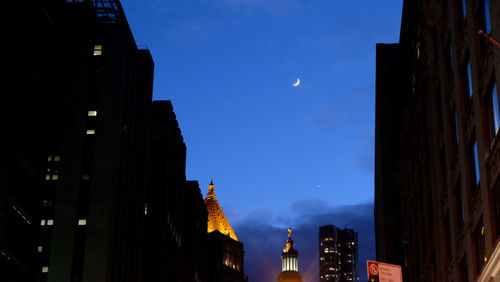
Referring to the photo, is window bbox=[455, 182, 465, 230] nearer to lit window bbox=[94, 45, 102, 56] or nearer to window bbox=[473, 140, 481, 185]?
window bbox=[473, 140, 481, 185]

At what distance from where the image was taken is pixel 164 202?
120 meters

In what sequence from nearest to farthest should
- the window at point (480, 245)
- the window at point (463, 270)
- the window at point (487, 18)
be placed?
the window at point (487, 18) < the window at point (480, 245) < the window at point (463, 270)

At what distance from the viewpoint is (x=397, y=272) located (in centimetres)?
2448

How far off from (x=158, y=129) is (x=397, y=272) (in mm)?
103985

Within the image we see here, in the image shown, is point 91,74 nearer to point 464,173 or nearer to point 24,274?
point 24,274

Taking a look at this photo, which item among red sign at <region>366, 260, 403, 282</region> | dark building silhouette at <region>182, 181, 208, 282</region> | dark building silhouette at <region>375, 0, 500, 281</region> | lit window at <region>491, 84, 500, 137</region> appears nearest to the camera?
red sign at <region>366, 260, 403, 282</region>

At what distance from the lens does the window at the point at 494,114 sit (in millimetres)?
25830

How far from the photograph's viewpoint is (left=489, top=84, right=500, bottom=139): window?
2583cm

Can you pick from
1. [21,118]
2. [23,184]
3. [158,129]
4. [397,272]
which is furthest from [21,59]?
[158,129]

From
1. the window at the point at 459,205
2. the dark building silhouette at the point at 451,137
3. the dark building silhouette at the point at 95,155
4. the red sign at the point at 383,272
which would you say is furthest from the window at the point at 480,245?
the dark building silhouette at the point at 95,155

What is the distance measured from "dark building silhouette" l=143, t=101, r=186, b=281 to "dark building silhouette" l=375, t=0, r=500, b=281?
55.6 metres

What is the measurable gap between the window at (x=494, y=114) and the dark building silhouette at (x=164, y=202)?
93.7m

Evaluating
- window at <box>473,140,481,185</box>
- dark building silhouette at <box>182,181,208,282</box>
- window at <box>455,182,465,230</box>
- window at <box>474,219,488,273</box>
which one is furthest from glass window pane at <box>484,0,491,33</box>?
dark building silhouette at <box>182,181,208,282</box>

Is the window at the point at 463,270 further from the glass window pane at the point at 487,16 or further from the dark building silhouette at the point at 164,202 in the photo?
the dark building silhouette at the point at 164,202
